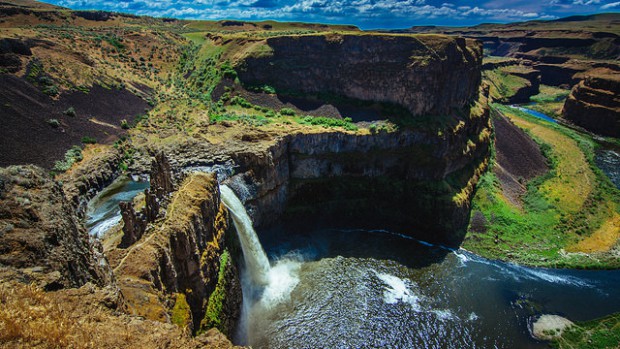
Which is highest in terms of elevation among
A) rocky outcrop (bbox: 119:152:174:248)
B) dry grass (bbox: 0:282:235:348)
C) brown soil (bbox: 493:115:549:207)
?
dry grass (bbox: 0:282:235:348)

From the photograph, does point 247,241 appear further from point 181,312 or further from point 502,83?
point 502,83

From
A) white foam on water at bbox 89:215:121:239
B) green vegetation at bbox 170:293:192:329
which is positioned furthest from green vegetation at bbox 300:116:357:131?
green vegetation at bbox 170:293:192:329

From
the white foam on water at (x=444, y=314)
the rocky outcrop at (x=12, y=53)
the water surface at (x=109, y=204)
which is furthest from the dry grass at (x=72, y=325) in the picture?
the rocky outcrop at (x=12, y=53)

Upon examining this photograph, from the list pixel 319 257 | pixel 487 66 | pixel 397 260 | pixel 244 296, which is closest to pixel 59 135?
pixel 244 296

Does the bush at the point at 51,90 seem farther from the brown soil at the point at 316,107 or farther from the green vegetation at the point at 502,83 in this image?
the green vegetation at the point at 502,83

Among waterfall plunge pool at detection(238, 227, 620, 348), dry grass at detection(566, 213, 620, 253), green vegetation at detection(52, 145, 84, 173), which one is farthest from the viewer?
dry grass at detection(566, 213, 620, 253)

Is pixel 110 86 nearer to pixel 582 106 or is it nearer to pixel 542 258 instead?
pixel 542 258

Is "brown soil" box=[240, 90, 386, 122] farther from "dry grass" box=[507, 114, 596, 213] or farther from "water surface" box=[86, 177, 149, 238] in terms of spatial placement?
"dry grass" box=[507, 114, 596, 213]
